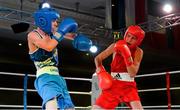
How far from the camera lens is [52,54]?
242 centimetres

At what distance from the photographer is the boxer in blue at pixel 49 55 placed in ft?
7.43

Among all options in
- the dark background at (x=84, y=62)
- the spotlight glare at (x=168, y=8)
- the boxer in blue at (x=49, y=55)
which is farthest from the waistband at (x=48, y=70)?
the spotlight glare at (x=168, y=8)

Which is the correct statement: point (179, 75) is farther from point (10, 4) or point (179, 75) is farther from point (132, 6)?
point (10, 4)

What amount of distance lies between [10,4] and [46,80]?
7.43 meters

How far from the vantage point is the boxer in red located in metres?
2.78

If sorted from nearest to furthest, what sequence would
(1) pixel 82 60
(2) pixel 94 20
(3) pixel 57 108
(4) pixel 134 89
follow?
(3) pixel 57 108
(4) pixel 134 89
(1) pixel 82 60
(2) pixel 94 20

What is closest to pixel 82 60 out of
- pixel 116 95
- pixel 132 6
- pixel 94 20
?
pixel 94 20

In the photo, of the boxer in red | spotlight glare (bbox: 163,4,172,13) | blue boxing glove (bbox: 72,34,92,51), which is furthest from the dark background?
blue boxing glove (bbox: 72,34,92,51)

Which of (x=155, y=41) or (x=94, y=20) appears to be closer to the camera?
(x=155, y=41)

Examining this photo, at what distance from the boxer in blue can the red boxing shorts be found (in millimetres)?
561

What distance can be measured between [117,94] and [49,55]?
77 cm

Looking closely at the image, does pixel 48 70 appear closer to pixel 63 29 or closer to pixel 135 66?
pixel 63 29

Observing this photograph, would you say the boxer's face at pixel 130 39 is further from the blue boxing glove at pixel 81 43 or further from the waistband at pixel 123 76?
the blue boxing glove at pixel 81 43

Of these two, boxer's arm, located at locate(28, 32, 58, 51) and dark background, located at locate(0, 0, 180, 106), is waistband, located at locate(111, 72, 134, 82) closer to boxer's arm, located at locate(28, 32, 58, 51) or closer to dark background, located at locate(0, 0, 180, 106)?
boxer's arm, located at locate(28, 32, 58, 51)
